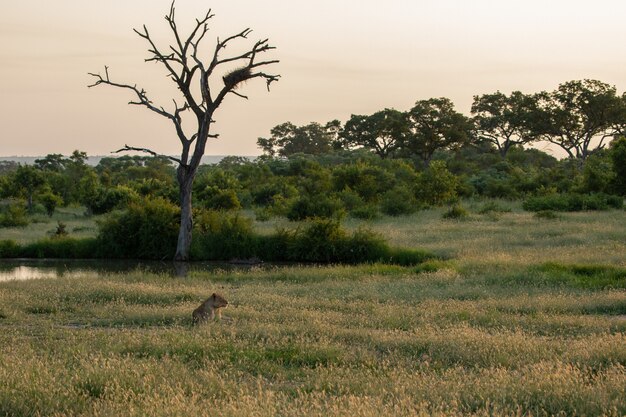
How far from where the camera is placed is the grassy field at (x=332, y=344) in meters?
6.96

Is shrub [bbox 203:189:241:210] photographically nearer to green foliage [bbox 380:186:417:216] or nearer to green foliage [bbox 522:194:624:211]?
green foliage [bbox 380:186:417:216]

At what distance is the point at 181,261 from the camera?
29250mm

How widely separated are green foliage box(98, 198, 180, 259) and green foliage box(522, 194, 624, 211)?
20331 mm

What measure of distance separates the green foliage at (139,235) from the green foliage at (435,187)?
19.0 metres

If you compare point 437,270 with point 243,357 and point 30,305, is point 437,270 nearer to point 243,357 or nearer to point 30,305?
point 30,305

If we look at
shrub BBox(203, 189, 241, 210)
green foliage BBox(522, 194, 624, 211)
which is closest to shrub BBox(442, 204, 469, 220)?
green foliage BBox(522, 194, 624, 211)

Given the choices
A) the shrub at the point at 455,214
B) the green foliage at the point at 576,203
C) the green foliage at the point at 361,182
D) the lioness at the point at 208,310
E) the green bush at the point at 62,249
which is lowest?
the green bush at the point at 62,249

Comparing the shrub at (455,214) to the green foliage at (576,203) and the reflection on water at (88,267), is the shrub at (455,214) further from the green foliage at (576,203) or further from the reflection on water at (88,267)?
the reflection on water at (88,267)

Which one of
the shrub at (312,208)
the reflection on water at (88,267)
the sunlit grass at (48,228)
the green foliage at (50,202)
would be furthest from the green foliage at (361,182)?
the reflection on water at (88,267)

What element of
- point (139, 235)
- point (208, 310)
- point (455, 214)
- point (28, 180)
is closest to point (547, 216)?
point (455, 214)

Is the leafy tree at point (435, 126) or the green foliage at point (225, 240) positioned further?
the leafy tree at point (435, 126)

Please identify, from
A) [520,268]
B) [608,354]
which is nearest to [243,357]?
[608,354]

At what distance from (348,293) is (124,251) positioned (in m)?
16.4

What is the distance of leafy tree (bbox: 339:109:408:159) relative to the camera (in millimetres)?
77062
